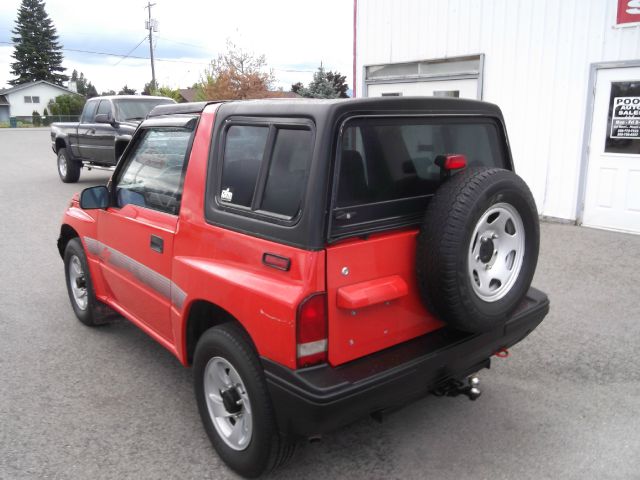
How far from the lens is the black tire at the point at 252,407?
251 centimetres

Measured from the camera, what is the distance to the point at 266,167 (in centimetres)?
263

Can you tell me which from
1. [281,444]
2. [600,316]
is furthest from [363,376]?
[600,316]

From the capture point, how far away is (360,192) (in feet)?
8.44

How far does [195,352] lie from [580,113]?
6926 mm

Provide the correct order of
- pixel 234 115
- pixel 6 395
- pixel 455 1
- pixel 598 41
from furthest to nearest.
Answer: pixel 455 1, pixel 598 41, pixel 6 395, pixel 234 115

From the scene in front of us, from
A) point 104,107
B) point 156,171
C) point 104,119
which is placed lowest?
point 156,171

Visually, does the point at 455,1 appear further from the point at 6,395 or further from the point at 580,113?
the point at 6,395

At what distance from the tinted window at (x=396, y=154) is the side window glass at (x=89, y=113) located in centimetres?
1142

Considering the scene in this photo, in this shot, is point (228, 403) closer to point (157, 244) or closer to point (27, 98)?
point (157, 244)

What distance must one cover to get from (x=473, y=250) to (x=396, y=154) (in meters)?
0.60

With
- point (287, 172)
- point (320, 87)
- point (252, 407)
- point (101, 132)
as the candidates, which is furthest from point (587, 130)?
point (320, 87)

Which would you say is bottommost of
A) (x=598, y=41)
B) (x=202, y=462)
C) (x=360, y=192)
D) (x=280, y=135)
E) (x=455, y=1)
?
(x=202, y=462)

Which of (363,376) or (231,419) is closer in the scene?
(363,376)

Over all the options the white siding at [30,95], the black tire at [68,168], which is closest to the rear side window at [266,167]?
the black tire at [68,168]
